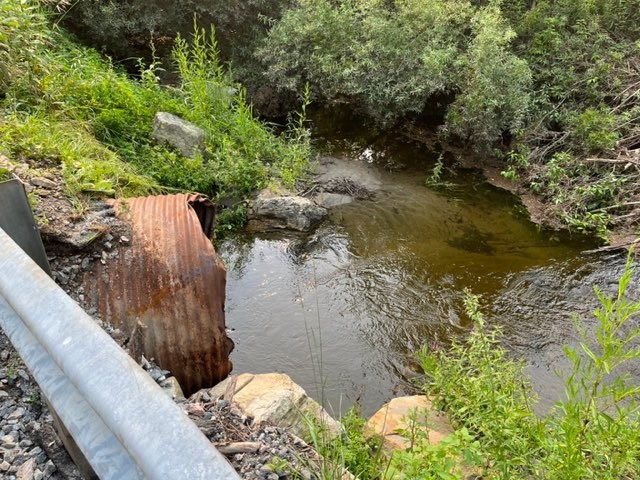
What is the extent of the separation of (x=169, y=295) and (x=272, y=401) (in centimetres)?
81

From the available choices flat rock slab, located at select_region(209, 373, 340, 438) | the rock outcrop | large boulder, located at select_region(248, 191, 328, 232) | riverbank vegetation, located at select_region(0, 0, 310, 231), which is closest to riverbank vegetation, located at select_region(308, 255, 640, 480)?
flat rock slab, located at select_region(209, 373, 340, 438)

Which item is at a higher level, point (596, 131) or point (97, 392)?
point (596, 131)

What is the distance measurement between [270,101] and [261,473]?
6838mm

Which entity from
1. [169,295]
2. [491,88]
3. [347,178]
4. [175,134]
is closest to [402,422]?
[169,295]

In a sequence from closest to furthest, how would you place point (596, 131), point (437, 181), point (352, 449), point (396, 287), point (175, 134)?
point (352, 449) → point (396, 287) → point (175, 134) → point (596, 131) → point (437, 181)

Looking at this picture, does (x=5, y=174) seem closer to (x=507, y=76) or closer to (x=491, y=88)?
(x=491, y=88)

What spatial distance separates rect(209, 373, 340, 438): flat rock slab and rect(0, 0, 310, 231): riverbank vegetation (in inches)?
59.9

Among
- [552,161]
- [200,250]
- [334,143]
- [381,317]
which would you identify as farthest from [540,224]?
[200,250]

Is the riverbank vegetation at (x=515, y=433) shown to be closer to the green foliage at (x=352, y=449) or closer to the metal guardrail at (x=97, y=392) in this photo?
the green foliage at (x=352, y=449)

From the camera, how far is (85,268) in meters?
2.69

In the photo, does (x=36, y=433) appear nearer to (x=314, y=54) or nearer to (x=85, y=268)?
(x=85, y=268)

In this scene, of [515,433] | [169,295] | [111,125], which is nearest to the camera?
[515,433]

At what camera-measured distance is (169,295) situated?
2727mm

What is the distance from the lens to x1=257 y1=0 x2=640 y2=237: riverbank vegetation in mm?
6113
